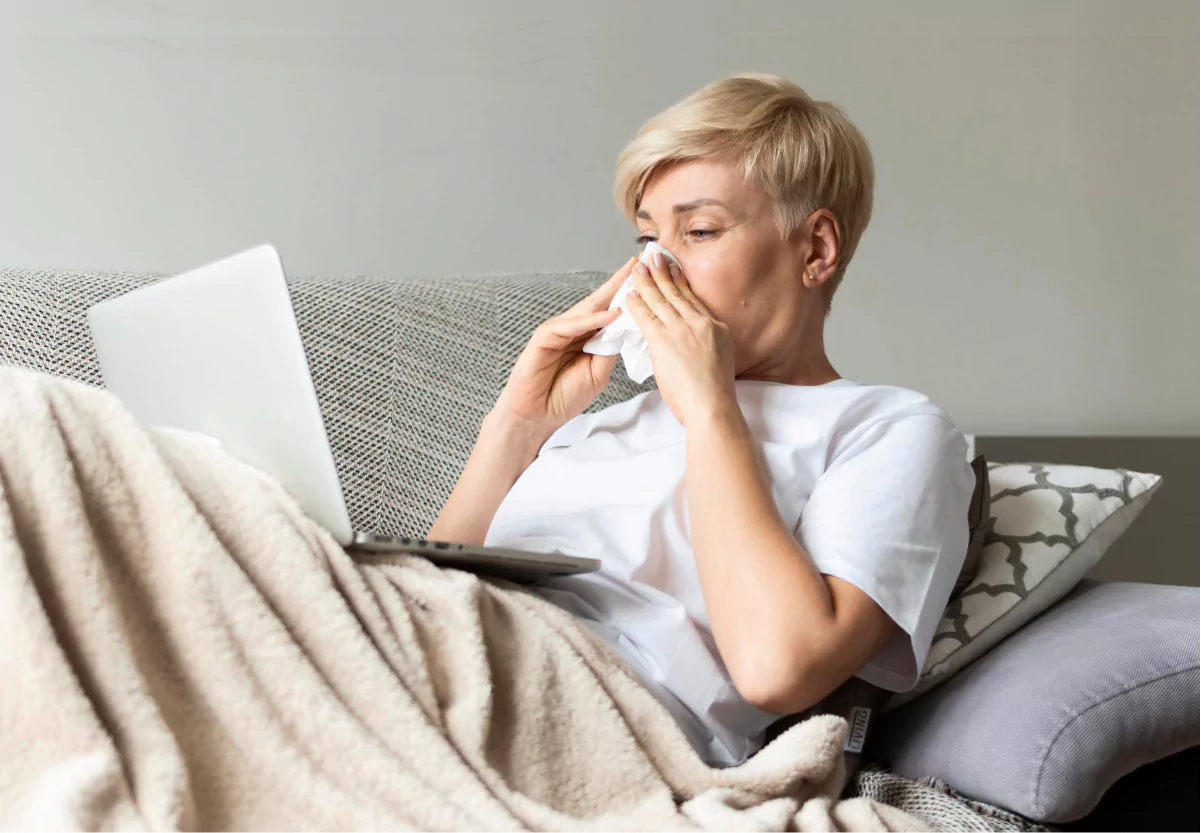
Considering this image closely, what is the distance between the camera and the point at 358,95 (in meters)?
2.16

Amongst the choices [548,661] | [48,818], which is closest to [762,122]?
[548,661]

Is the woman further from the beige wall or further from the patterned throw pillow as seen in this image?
the beige wall

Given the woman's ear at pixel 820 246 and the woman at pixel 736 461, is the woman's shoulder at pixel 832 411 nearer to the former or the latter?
the woman at pixel 736 461

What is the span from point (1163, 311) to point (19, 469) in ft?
8.64

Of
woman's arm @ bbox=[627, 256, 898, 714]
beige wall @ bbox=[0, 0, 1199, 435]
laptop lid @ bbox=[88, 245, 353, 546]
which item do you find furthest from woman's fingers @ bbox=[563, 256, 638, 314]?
beige wall @ bbox=[0, 0, 1199, 435]

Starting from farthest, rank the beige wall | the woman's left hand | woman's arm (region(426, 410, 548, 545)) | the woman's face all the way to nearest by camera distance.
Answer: the beige wall → woman's arm (region(426, 410, 548, 545)) → the woman's face → the woman's left hand

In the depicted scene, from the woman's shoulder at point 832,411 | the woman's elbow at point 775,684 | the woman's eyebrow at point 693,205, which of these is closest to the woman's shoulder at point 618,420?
the woman's shoulder at point 832,411

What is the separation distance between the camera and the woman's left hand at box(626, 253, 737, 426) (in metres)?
1.13

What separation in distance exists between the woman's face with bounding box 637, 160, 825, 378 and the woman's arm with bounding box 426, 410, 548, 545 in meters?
0.30

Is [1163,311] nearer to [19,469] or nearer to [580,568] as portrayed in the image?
[580,568]

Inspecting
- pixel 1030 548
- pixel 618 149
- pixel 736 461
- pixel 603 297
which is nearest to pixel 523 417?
Result: pixel 603 297

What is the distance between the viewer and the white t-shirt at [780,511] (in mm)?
1057

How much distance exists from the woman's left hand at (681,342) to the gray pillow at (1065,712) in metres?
0.39

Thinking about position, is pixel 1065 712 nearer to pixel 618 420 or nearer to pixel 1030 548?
pixel 1030 548
